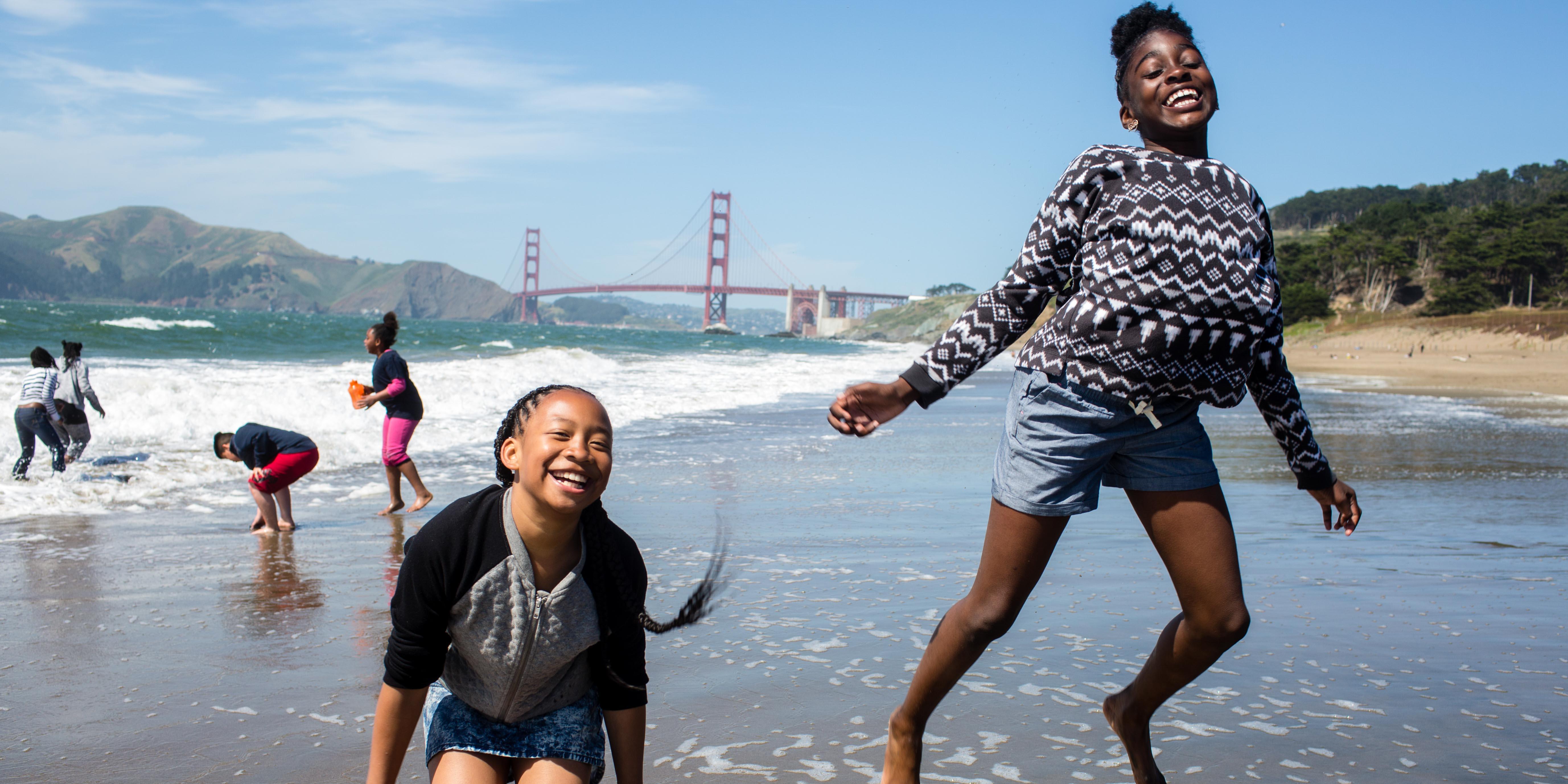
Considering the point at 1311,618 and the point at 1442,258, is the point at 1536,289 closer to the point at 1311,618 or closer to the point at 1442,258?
the point at 1442,258

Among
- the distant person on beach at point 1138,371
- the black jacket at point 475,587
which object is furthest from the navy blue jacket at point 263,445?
the distant person on beach at point 1138,371

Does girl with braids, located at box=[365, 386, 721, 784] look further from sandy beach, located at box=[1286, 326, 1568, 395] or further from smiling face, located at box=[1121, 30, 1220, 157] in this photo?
sandy beach, located at box=[1286, 326, 1568, 395]

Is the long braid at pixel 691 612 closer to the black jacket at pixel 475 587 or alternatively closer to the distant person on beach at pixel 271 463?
the black jacket at pixel 475 587

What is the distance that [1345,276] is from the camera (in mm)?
57938

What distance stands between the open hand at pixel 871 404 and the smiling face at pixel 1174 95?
25.4 inches

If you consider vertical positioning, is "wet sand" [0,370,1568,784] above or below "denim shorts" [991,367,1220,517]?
below

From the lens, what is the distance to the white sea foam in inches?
232

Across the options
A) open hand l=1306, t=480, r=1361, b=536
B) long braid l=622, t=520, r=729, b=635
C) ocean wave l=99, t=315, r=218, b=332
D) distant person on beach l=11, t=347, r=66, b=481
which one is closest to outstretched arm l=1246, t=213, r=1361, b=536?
open hand l=1306, t=480, r=1361, b=536

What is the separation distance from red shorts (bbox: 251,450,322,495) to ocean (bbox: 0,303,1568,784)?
25 centimetres

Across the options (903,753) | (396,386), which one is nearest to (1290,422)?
(903,753)

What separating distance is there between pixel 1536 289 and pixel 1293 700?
191 feet

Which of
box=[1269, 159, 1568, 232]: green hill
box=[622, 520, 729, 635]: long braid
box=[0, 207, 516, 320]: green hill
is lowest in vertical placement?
box=[622, 520, 729, 635]: long braid

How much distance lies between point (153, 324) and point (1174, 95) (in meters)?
45.6

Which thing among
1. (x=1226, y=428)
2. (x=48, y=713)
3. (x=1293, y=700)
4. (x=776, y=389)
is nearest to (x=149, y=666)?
(x=48, y=713)
